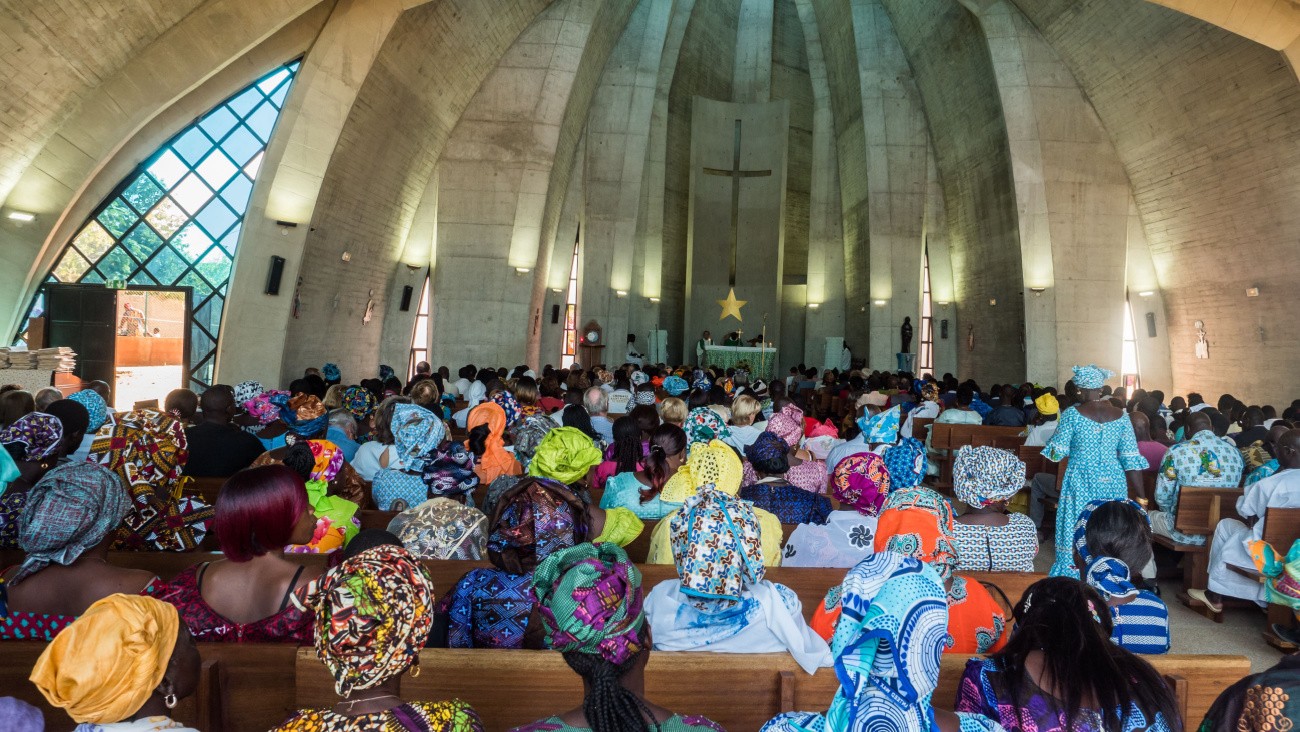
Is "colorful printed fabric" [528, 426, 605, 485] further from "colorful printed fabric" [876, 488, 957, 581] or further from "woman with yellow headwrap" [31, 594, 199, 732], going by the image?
"woman with yellow headwrap" [31, 594, 199, 732]

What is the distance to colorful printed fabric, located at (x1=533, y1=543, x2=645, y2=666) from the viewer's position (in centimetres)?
165

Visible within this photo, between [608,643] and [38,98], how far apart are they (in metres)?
8.89

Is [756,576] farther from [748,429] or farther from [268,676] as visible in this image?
[748,429]

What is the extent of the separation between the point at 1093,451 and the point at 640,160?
51.8 ft

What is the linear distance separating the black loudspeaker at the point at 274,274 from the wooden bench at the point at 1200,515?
33.3ft

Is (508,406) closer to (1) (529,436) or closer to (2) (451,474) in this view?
(1) (529,436)

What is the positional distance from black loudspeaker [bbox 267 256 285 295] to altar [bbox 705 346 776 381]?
12.2 metres

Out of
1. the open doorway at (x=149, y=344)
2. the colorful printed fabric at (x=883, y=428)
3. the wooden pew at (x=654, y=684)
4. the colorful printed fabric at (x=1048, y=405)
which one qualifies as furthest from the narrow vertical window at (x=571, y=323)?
the wooden pew at (x=654, y=684)

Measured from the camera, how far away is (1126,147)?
45.4 ft

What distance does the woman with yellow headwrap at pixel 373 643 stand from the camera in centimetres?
152

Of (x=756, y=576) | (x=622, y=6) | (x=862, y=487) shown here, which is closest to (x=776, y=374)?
(x=622, y=6)

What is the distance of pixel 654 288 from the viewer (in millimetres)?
22469

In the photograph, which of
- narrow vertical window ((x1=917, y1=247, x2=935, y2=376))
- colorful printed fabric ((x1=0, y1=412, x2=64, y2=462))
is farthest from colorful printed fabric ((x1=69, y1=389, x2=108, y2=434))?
narrow vertical window ((x1=917, y1=247, x2=935, y2=376))

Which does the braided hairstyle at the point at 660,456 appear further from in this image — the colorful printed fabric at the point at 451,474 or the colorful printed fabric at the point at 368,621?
the colorful printed fabric at the point at 368,621
